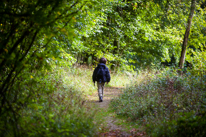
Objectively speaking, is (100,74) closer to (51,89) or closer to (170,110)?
Answer: (170,110)

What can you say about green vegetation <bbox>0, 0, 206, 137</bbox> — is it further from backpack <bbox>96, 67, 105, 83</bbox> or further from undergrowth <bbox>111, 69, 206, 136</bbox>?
backpack <bbox>96, 67, 105, 83</bbox>

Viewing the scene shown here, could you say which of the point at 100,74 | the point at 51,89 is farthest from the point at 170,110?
the point at 100,74

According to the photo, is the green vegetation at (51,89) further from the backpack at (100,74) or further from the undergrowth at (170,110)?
the backpack at (100,74)

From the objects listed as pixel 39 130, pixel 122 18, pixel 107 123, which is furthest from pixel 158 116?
pixel 122 18

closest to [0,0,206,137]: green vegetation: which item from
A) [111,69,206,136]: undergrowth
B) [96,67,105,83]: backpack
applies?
[111,69,206,136]: undergrowth

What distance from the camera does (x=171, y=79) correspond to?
26.8 ft

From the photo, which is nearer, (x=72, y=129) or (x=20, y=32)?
(x=72, y=129)

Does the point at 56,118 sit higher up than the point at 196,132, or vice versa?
the point at 56,118

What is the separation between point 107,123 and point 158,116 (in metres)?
1.71

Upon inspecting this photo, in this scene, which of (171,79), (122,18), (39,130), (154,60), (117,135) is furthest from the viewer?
(154,60)

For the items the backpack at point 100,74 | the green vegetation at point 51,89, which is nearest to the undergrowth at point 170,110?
the green vegetation at point 51,89

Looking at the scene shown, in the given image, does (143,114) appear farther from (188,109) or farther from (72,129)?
(72,129)

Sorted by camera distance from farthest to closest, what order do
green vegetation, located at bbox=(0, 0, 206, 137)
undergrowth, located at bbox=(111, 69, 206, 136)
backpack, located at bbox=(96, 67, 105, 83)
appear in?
backpack, located at bbox=(96, 67, 105, 83), undergrowth, located at bbox=(111, 69, 206, 136), green vegetation, located at bbox=(0, 0, 206, 137)

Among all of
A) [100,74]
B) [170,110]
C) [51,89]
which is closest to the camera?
[51,89]
